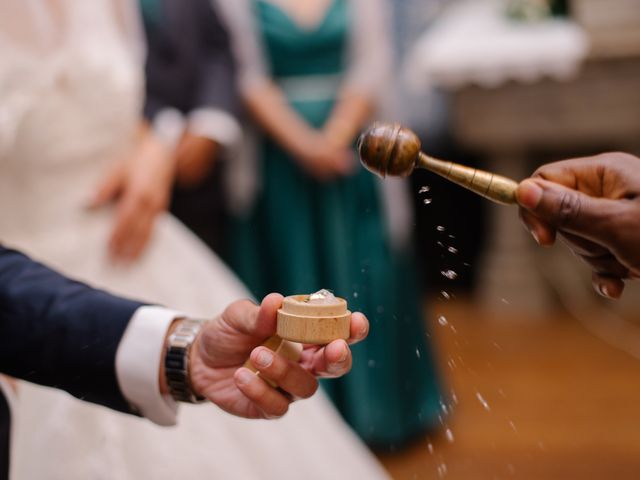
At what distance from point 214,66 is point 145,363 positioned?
115cm

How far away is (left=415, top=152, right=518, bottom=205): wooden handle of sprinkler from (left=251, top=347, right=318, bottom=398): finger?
0.71ft

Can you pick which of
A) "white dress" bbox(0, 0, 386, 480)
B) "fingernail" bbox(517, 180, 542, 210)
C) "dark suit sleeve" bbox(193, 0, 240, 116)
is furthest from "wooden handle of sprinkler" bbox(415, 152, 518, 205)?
"dark suit sleeve" bbox(193, 0, 240, 116)

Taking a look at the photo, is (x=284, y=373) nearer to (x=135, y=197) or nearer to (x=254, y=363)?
(x=254, y=363)

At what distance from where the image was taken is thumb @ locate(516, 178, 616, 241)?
757mm

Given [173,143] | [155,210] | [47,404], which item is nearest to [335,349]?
[47,404]

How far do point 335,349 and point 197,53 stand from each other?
1319 mm

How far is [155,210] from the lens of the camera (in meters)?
1.30

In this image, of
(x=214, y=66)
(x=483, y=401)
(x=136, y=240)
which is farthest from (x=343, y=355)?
(x=483, y=401)

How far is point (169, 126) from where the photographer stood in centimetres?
164


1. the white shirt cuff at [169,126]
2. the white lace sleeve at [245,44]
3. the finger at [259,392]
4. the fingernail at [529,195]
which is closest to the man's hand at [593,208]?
the fingernail at [529,195]

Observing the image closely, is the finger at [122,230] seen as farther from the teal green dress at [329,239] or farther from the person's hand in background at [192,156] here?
the teal green dress at [329,239]

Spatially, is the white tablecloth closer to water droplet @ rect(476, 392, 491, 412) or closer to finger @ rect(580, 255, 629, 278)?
water droplet @ rect(476, 392, 491, 412)

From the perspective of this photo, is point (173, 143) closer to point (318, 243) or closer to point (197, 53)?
point (197, 53)

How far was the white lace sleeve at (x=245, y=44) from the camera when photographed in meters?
2.00
